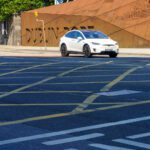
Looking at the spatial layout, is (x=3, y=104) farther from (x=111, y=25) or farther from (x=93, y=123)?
(x=111, y=25)

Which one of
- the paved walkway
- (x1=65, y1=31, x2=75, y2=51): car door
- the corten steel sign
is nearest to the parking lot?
(x1=65, y1=31, x2=75, y2=51): car door

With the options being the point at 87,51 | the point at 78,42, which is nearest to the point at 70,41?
the point at 78,42

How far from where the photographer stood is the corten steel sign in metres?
40.5

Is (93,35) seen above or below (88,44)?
above

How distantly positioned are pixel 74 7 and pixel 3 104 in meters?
36.9

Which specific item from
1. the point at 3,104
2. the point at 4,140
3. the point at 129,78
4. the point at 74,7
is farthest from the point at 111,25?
the point at 4,140

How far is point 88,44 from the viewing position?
2922 cm

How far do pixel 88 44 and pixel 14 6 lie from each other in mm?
31299

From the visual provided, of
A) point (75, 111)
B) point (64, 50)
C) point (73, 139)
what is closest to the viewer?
point (73, 139)

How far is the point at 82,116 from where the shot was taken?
986cm

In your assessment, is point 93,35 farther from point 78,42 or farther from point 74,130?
point 74,130

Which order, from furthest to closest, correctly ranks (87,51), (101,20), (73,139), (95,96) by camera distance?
(101,20) → (87,51) → (95,96) → (73,139)

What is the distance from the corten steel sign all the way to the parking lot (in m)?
22.5

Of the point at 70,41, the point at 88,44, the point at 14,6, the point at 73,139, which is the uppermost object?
the point at 14,6
